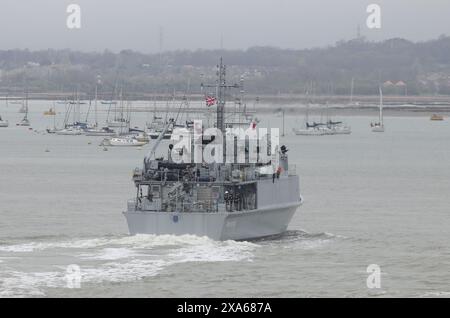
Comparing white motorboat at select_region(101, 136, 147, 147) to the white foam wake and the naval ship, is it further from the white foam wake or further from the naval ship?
the white foam wake

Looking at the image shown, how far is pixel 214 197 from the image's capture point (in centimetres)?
5553

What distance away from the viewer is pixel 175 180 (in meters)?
56.1

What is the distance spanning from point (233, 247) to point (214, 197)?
108 inches

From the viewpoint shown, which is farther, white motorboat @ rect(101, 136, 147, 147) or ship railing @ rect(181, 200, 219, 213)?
white motorboat @ rect(101, 136, 147, 147)

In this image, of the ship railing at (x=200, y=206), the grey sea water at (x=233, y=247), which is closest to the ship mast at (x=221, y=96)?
the ship railing at (x=200, y=206)

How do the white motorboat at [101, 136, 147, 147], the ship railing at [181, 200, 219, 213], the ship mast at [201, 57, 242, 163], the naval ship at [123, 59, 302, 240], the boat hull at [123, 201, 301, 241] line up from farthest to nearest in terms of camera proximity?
the white motorboat at [101, 136, 147, 147] → the ship mast at [201, 57, 242, 163] → the ship railing at [181, 200, 219, 213] → the naval ship at [123, 59, 302, 240] → the boat hull at [123, 201, 301, 241]

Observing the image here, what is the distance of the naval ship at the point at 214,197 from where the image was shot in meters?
53.9

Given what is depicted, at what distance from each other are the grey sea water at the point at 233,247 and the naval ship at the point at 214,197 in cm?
65

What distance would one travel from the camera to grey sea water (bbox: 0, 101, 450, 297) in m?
46.5

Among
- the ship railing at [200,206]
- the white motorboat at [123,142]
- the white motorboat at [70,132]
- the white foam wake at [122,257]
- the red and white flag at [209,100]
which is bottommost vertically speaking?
the white motorboat at [70,132]

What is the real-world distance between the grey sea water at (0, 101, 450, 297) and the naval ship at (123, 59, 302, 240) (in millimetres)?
651

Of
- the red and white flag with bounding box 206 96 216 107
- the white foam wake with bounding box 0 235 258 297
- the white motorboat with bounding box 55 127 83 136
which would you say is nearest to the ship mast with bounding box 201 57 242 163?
the red and white flag with bounding box 206 96 216 107

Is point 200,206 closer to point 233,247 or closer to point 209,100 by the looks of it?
point 233,247

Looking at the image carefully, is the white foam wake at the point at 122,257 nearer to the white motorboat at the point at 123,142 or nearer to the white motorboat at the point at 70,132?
the white motorboat at the point at 123,142
